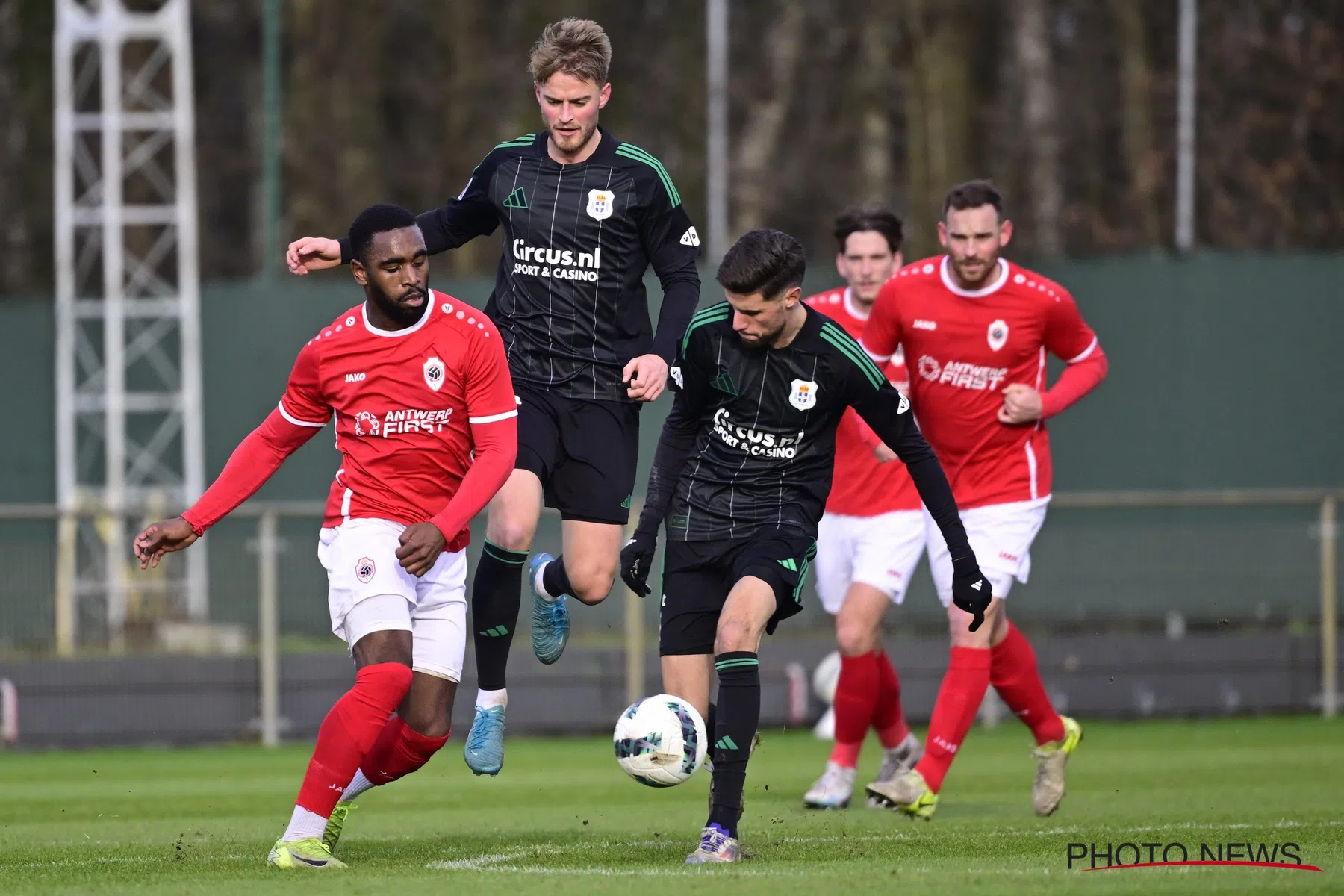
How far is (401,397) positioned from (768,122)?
23.4 m

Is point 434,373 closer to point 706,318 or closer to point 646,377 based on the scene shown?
point 646,377

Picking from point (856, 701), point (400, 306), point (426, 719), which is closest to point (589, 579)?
point (426, 719)

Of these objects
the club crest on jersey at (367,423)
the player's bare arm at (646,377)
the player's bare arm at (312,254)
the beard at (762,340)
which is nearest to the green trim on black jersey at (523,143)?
the player's bare arm at (312,254)

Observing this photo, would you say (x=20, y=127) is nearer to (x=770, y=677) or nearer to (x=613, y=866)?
(x=770, y=677)

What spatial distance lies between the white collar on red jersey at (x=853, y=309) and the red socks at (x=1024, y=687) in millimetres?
1784

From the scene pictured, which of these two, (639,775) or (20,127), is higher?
(20,127)

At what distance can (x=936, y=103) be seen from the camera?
2459cm

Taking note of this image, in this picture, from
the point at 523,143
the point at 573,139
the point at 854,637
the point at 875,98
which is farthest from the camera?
the point at 875,98

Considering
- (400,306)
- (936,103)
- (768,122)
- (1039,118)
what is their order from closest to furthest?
(400,306) → (936,103) → (1039,118) → (768,122)

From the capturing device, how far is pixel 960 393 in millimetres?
9875

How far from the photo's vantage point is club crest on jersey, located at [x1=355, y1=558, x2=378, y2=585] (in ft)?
25.3

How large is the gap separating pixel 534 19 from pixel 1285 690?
16384 millimetres

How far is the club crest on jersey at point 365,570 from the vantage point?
773 cm

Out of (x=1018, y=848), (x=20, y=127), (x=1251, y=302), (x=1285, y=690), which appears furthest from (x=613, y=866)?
(x=20, y=127)
